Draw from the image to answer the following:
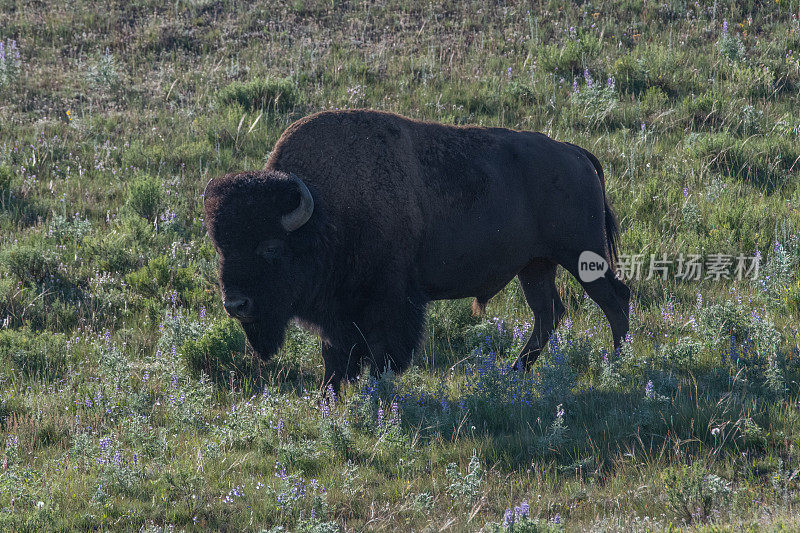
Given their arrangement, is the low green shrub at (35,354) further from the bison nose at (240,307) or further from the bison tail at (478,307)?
the bison tail at (478,307)

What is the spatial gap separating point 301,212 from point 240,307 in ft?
2.59

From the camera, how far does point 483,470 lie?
4.99m

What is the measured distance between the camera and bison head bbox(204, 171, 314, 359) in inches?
225

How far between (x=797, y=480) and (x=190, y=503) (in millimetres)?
3404

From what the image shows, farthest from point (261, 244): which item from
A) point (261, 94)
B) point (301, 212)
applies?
point (261, 94)

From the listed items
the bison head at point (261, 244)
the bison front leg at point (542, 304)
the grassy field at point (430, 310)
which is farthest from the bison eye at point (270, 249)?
the bison front leg at point (542, 304)

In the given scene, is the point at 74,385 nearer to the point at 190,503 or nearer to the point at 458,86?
the point at 190,503

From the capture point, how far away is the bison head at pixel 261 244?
571 cm

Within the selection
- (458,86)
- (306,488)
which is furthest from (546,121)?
(306,488)

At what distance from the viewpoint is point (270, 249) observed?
19.5ft

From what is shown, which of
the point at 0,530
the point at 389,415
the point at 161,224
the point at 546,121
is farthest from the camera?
the point at 546,121

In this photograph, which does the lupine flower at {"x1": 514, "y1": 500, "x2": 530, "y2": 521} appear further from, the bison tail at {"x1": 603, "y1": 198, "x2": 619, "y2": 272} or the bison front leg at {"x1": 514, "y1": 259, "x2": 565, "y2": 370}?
the bison tail at {"x1": 603, "y1": 198, "x2": 619, "y2": 272}

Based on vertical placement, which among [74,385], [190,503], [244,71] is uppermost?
[244,71]

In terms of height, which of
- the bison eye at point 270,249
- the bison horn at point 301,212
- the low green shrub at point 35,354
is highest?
the bison horn at point 301,212
